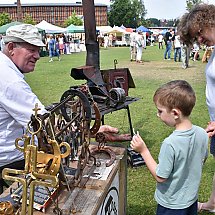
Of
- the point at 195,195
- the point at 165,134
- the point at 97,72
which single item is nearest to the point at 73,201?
the point at 195,195

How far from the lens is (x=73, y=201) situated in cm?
160

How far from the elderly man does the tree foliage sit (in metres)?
77.5

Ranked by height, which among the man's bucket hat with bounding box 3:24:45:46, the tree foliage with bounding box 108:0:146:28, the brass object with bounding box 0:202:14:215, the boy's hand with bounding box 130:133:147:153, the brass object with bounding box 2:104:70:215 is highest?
the tree foliage with bounding box 108:0:146:28

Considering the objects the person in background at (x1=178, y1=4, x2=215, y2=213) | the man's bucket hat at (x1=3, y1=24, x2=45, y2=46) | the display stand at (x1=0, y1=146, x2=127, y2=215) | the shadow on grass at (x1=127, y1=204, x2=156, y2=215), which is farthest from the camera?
the shadow on grass at (x1=127, y1=204, x2=156, y2=215)

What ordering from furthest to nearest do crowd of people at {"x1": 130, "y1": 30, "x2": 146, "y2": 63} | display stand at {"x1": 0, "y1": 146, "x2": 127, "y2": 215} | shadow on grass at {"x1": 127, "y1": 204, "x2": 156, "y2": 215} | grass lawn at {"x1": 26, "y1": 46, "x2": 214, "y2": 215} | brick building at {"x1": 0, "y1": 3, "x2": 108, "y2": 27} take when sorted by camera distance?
brick building at {"x1": 0, "y1": 3, "x2": 108, "y2": 27} < crowd of people at {"x1": 130, "y1": 30, "x2": 146, "y2": 63} < grass lawn at {"x1": 26, "y1": 46, "x2": 214, "y2": 215} < shadow on grass at {"x1": 127, "y1": 204, "x2": 156, "y2": 215} < display stand at {"x1": 0, "y1": 146, "x2": 127, "y2": 215}

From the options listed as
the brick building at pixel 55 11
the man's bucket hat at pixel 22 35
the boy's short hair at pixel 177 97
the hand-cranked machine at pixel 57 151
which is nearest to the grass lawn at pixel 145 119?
the hand-cranked machine at pixel 57 151

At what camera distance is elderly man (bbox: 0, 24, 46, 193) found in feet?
6.48

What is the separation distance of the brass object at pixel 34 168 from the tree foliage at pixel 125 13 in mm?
78453

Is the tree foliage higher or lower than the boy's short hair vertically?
higher

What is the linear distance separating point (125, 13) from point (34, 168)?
7994 centimetres

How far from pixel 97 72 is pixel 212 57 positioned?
1569 mm

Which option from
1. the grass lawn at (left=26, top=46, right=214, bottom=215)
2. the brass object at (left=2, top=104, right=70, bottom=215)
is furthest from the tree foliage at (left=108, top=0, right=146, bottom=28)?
the brass object at (left=2, top=104, right=70, bottom=215)

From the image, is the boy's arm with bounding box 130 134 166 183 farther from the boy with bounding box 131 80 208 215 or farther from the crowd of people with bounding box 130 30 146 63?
the crowd of people with bounding box 130 30 146 63

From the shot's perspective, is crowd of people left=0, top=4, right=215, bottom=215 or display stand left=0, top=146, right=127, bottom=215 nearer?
display stand left=0, top=146, right=127, bottom=215
